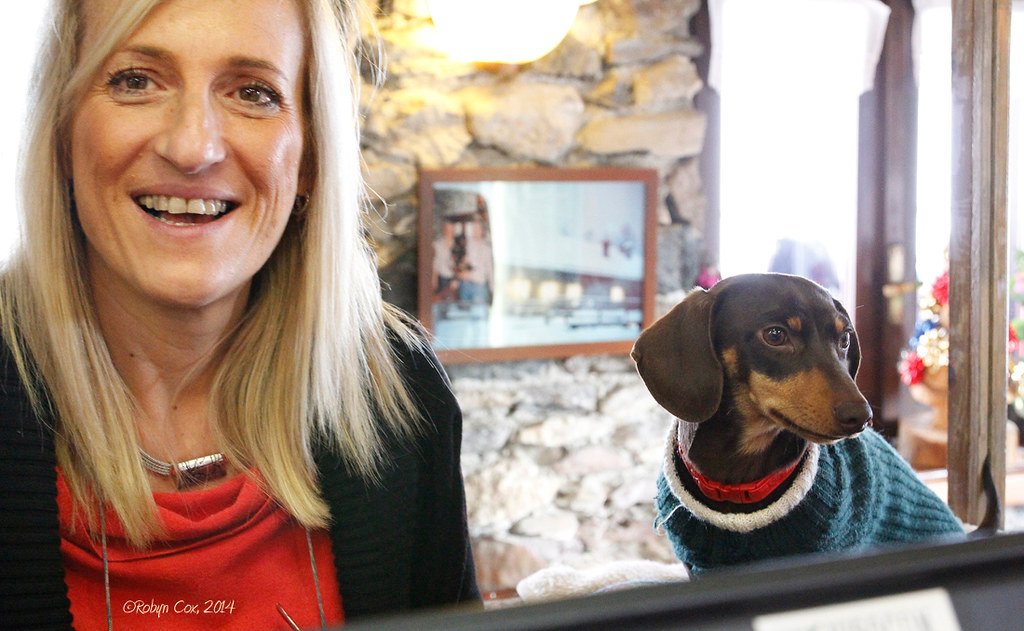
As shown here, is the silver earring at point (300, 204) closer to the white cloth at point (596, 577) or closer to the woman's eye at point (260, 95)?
the woman's eye at point (260, 95)

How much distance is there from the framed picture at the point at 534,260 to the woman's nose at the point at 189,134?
1837mm

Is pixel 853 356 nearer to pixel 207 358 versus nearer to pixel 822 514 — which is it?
pixel 822 514

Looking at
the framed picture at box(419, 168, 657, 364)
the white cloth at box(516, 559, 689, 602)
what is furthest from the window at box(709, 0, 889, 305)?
the framed picture at box(419, 168, 657, 364)

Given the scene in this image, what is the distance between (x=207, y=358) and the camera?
85 centimetres

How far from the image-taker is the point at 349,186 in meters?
0.82

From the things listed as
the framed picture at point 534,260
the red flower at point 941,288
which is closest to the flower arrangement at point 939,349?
the red flower at point 941,288

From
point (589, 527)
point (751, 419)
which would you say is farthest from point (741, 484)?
point (589, 527)

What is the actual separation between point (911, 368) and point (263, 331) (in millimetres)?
652

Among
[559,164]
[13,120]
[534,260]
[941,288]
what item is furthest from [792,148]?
[559,164]

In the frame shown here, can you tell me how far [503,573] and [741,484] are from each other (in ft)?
7.07

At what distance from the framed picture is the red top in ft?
5.65

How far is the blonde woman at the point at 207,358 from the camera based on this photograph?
68cm

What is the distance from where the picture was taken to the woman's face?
0.67m

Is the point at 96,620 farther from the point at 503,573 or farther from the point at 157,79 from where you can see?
the point at 503,573
